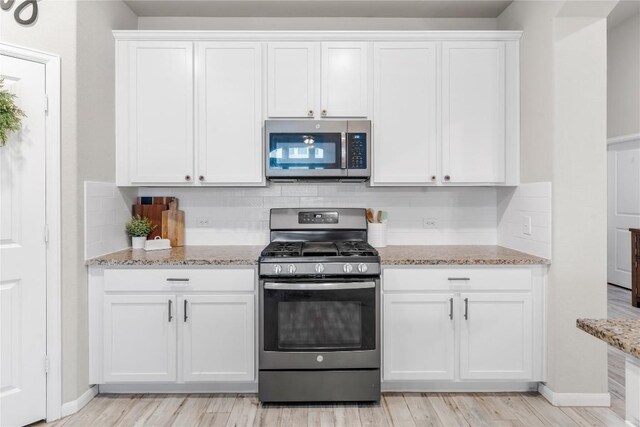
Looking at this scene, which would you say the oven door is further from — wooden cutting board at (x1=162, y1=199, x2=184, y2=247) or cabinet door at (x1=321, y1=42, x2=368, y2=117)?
cabinet door at (x1=321, y1=42, x2=368, y2=117)

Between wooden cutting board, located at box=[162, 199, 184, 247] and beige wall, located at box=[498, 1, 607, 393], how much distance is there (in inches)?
102

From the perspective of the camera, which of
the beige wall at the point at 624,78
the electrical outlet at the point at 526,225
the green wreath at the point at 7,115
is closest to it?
the green wreath at the point at 7,115

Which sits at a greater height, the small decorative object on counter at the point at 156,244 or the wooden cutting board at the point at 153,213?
the wooden cutting board at the point at 153,213

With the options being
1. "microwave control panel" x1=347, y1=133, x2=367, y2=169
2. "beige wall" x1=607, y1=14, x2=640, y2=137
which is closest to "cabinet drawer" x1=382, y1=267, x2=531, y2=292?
"microwave control panel" x1=347, y1=133, x2=367, y2=169

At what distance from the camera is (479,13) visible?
124 inches

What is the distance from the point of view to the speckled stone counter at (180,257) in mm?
2490

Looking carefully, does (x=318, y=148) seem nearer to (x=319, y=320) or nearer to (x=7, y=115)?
(x=319, y=320)

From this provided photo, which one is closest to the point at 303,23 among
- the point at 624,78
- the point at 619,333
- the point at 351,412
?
the point at 351,412

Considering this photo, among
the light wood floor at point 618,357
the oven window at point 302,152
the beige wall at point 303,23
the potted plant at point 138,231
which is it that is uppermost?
the beige wall at point 303,23

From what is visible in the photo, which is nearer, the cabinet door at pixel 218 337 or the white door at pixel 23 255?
the white door at pixel 23 255

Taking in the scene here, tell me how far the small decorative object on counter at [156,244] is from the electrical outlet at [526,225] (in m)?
2.53

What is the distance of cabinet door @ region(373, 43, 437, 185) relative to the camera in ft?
9.40

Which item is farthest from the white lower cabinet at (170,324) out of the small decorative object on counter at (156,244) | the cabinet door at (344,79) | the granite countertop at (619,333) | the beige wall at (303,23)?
the beige wall at (303,23)

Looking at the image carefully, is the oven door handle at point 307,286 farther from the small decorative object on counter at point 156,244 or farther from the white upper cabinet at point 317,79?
the white upper cabinet at point 317,79
